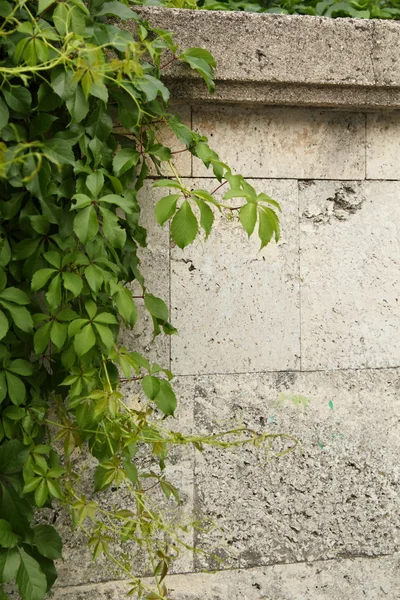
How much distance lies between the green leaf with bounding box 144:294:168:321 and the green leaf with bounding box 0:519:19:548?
735mm

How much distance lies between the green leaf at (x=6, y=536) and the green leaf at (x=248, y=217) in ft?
3.35

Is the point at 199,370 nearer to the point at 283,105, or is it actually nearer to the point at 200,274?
the point at 200,274

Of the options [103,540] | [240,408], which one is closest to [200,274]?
[240,408]

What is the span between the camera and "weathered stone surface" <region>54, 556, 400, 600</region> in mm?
2430

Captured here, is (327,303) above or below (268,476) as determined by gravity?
above

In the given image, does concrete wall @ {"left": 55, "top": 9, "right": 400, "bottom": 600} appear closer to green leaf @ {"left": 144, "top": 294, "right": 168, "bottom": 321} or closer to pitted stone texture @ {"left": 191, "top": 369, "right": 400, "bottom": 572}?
pitted stone texture @ {"left": 191, "top": 369, "right": 400, "bottom": 572}

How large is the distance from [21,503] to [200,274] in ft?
2.99

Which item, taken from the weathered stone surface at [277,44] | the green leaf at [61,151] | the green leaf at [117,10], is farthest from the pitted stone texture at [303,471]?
the green leaf at [117,10]

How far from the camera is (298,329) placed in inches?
101

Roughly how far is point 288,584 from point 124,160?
1.53 meters

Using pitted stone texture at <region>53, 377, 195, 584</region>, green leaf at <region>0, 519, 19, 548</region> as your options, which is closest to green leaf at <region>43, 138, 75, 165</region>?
pitted stone texture at <region>53, 377, 195, 584</region>

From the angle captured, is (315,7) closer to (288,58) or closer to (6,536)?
(288,58)

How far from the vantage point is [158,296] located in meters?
2.44

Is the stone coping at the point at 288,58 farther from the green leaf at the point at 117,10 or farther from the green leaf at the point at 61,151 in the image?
the green leaf at the point at 61,151
